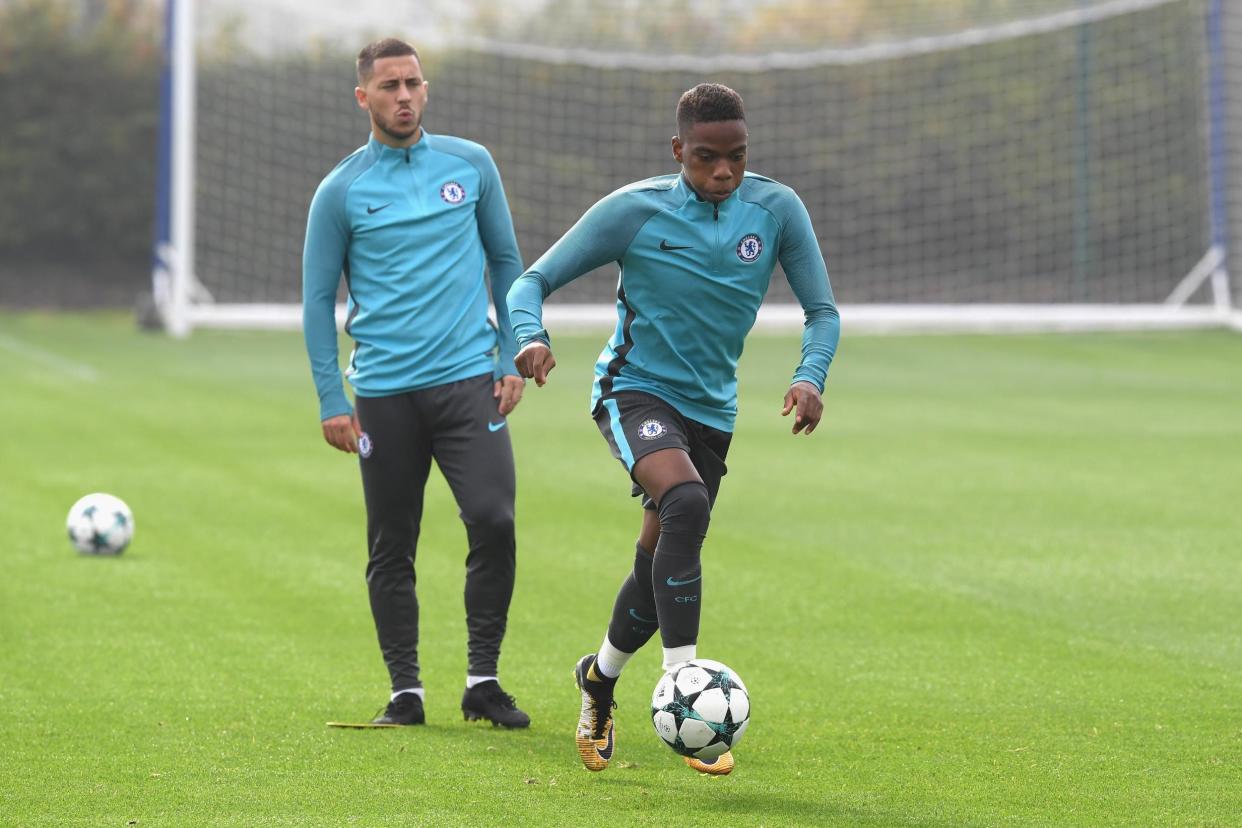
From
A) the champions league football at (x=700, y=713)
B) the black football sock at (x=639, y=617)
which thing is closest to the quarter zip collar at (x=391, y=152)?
the black football sock at (x=639, y=617)

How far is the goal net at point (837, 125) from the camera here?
26641mm

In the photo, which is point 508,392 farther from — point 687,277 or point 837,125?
point 837,125

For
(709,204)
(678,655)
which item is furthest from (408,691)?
(709,204)

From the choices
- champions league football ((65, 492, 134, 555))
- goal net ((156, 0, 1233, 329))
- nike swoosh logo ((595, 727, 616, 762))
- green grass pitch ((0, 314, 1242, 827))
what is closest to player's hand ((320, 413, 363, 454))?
green grass pitch ((0, 314, 1242, 827))

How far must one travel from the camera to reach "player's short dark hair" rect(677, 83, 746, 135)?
561 cm

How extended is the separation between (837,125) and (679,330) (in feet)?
72.5

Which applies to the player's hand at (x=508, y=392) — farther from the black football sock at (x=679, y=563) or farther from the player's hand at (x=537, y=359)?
the black football sock at (x=679, y=563)

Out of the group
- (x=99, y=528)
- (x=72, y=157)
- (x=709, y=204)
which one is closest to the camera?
(x=709, y=204)

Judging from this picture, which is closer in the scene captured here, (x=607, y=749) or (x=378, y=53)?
(x=607, y=749)

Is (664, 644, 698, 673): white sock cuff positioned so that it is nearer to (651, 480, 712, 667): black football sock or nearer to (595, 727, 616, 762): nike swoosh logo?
(651, 480, 712, 667): black football sock

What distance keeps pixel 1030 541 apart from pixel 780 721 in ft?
14.6

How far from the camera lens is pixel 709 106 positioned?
561 centimetres

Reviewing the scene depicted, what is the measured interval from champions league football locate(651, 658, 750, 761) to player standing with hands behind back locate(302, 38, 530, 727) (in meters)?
1.09

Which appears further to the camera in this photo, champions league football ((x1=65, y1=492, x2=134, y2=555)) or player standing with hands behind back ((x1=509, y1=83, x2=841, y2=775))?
champions league football ((x1=65, y1=492, x2=134, y2=555))
